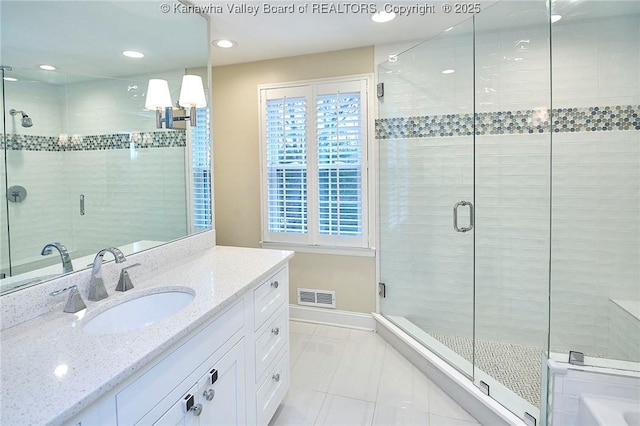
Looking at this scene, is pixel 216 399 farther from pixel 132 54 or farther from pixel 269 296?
pixel 132 54

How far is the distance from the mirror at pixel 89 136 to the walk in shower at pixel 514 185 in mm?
1584

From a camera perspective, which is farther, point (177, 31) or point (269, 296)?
point (177, 31)

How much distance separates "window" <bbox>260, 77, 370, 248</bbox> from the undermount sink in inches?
65.1

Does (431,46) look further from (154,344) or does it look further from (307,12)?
(154,344)

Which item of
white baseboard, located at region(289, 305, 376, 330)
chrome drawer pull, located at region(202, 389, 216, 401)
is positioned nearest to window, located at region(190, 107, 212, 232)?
chrome drawer pull, located at region(202, 389, 216, 401)

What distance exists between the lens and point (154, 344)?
98 cm

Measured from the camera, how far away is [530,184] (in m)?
2.54

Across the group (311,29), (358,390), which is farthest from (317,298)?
(311,29)

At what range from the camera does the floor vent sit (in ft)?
10.2

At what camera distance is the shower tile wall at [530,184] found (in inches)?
90.5

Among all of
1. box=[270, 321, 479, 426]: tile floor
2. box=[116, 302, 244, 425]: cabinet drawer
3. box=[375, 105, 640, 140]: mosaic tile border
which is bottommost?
box=[270, 321, 479, 426]: tile floor

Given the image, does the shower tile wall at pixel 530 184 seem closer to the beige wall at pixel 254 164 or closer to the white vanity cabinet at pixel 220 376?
the beige wall at pixel 254 164

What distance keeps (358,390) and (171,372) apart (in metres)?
1.46

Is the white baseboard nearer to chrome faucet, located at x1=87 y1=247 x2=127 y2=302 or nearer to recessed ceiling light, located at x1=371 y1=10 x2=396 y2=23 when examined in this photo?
chrome faucet, located at x1=87 y1=247 x2=127 y2=302
